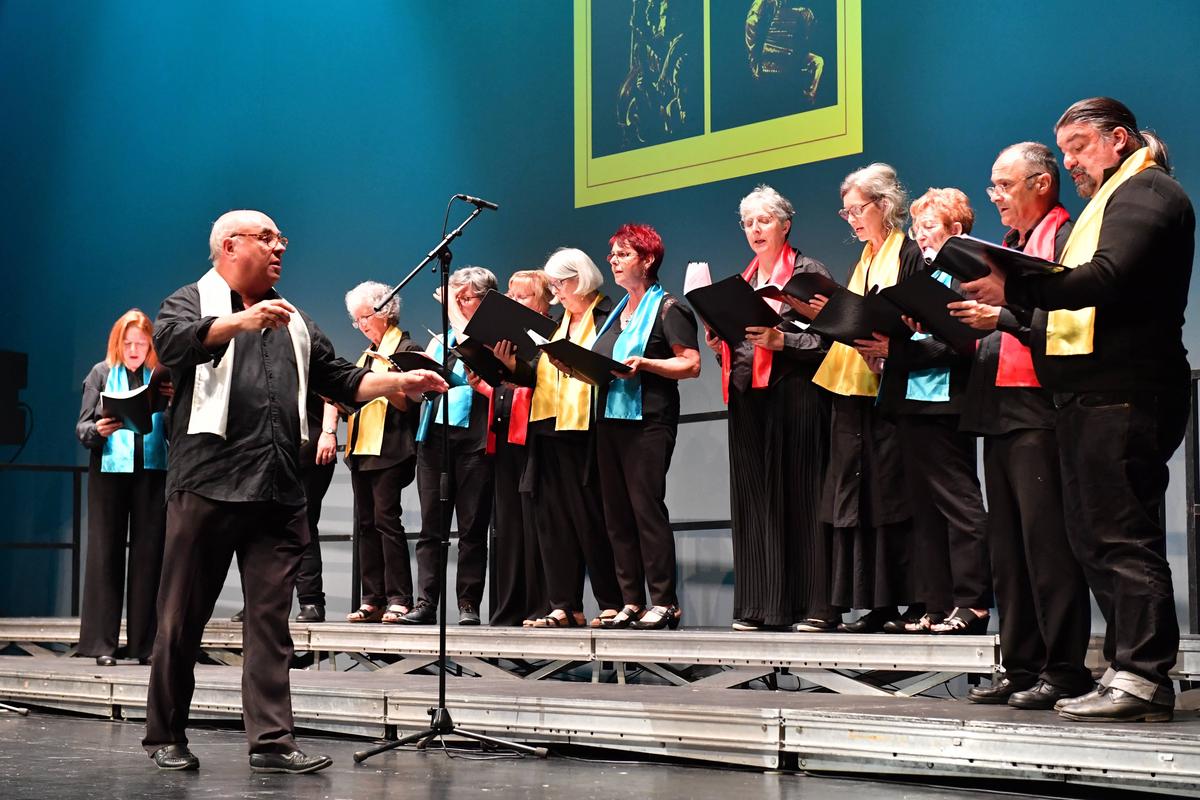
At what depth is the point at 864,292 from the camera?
436cm

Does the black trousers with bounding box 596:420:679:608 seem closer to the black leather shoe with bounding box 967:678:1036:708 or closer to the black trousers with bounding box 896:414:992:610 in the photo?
the black trousers with bounding box 896:414:992:610

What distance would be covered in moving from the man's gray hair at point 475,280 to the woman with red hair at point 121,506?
1.27 metres

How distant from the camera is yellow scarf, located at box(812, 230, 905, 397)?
14.2ft

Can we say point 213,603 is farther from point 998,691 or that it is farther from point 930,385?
point 930,385

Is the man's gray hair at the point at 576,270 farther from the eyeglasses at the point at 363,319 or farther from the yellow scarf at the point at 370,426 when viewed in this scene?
the eyeglasses at the point at 363,319

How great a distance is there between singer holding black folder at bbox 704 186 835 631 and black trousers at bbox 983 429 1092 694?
118cm

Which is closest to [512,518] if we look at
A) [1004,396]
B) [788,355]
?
[788,355]

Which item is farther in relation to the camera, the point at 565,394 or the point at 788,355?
the point at 565,394

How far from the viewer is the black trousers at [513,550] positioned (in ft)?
18.1

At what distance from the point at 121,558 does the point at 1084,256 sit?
428cm

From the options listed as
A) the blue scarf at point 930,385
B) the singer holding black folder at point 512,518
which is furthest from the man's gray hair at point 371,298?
the blue scarf at point 930,385

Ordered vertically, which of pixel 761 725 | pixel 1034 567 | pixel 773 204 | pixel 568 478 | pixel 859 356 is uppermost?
pixel 773 204

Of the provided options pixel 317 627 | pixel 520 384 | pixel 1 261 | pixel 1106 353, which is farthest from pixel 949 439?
pixel 1 261

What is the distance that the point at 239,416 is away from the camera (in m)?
3.48
